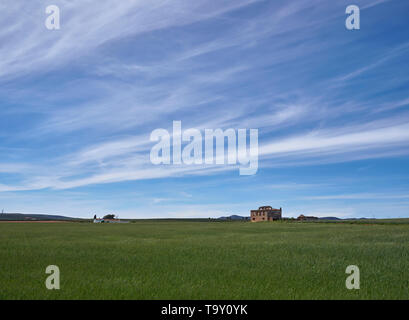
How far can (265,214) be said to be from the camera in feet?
522

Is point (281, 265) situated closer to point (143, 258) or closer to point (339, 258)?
point (339, 258)

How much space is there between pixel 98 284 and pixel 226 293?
574 centimetres

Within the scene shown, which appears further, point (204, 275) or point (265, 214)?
point (265, 214)

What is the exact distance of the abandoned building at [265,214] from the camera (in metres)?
159

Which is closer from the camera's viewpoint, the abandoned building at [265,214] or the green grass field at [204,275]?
the green grass field at [204,275]

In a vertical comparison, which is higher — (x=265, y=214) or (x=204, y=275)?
(x=204, y=275)

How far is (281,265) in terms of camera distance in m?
20.3

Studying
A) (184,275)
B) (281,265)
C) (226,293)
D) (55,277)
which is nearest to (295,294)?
(226,293)

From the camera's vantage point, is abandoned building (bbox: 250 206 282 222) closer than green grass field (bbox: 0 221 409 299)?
No

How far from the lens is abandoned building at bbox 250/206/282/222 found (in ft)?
520
